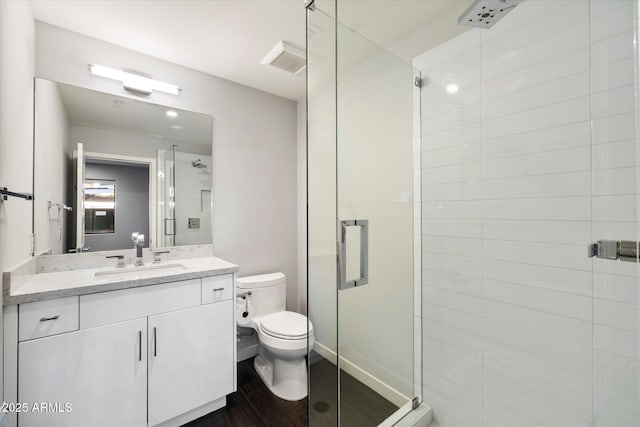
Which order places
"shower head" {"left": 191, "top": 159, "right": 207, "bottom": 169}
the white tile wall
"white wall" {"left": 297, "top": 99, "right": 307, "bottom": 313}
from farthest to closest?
1. "white wall" {"left": 297, "top": 99, "right": 307, "bottom": 313}
2. "shower head" {"left": 191, "top": 159, "right": 207, "bottom": 169}
3. the white tile wall

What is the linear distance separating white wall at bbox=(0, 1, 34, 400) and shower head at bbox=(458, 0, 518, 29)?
1.85 m

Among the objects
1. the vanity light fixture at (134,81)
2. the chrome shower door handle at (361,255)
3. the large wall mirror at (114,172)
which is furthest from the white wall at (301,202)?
the chrome shower door handle at (361,255)

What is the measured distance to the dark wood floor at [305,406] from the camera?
1127 millimetres

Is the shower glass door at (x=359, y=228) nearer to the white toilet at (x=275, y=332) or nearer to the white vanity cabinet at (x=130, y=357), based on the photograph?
the white toilet at (x=275, y=332)

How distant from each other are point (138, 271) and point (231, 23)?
1.61 m

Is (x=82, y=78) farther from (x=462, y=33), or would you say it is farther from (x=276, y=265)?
(x=462, y=33)

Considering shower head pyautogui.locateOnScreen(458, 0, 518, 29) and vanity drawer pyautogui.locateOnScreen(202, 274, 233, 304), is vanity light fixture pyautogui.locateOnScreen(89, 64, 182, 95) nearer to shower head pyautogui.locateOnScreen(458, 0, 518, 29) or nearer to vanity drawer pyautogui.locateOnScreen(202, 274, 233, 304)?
vanity drawer pyautogui.locateOnScreen(202, 274, 233, 304)

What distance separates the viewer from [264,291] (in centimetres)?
215

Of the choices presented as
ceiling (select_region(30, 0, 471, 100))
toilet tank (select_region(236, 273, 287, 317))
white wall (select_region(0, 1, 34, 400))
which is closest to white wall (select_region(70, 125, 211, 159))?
white wall (select_region(0, 1, 34, 400))

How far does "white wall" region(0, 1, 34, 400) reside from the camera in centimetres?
106

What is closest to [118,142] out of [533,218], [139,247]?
[139,247]

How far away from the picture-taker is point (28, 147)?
4.62 feet

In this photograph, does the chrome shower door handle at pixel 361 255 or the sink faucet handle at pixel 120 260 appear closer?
the chrome shower door handle at pixel 361 255

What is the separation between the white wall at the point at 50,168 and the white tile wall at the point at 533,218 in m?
2.14
